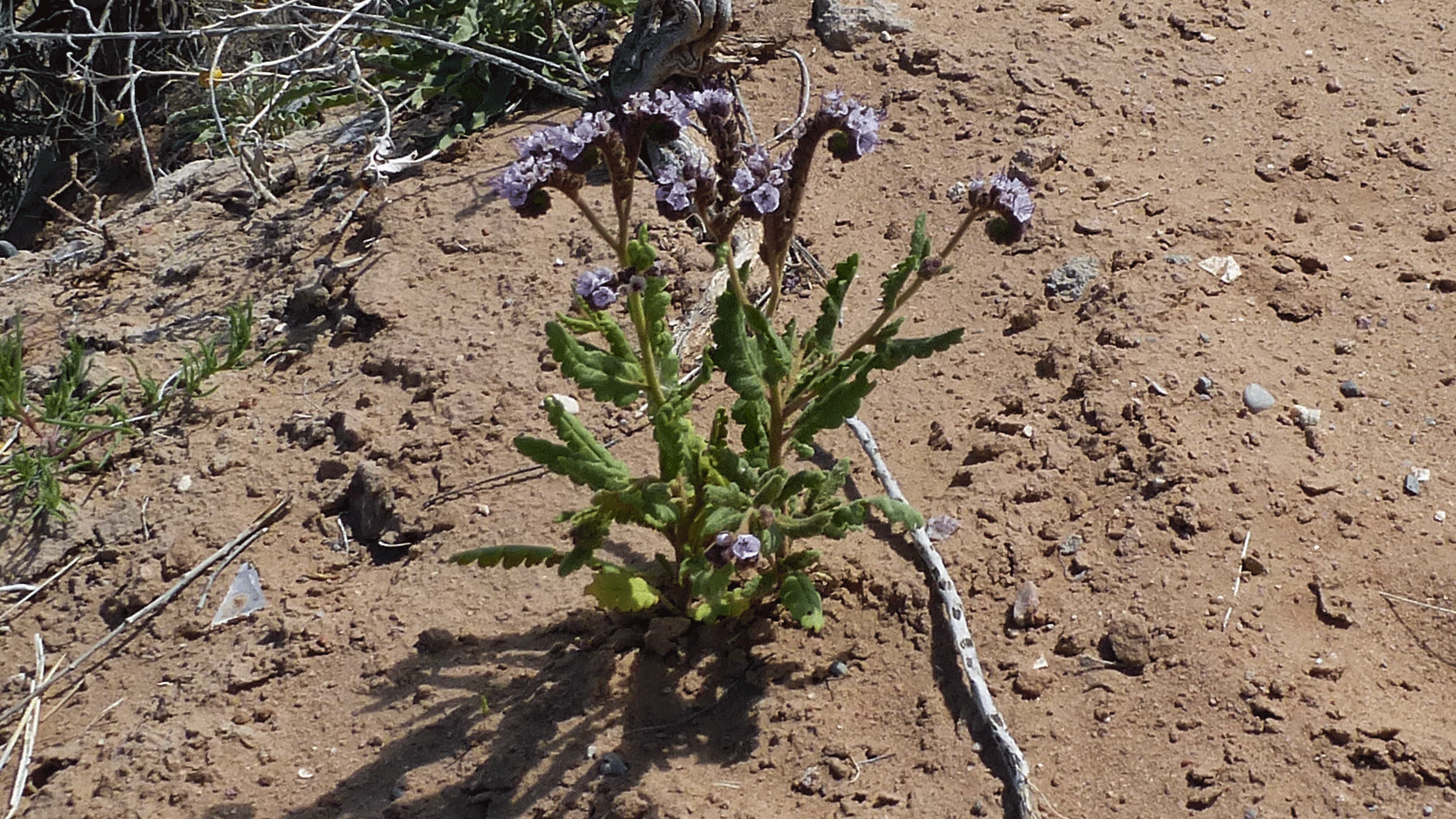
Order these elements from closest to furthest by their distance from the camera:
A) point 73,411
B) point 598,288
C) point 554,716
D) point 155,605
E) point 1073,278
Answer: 1. point 598,288
2. point 554,716
3. point 155,605
4. point 1073,278
5. point 73,411

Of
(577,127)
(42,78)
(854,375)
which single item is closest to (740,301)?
(854,375)

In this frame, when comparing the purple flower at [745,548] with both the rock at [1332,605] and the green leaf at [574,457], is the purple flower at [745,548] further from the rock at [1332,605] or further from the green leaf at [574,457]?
the rock at [1332,605]

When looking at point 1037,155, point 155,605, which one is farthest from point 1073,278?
point 155,605

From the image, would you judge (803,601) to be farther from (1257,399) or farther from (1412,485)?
(1412,485)

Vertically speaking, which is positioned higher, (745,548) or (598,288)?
(598,288)

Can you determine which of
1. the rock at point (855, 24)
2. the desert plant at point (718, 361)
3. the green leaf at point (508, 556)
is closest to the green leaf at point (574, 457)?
the desert plant at point (718, 361)

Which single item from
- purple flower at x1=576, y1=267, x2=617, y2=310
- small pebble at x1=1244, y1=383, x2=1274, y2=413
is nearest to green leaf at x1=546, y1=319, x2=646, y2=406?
purple flower at x1=576, y1=267, x2=617, y2=310
